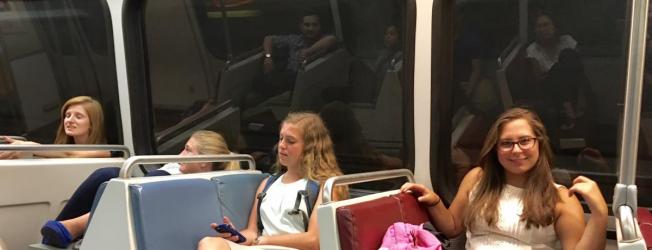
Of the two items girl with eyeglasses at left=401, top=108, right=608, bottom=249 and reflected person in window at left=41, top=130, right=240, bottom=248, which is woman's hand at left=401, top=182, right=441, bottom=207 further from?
reflected person in window at left=41, top=130, right=240, bottom=248

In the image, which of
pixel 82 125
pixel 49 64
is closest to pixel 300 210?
pixel 82 125

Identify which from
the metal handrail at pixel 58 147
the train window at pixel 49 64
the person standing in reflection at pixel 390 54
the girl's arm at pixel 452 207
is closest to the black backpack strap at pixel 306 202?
the girl's arm at pixel 452 207

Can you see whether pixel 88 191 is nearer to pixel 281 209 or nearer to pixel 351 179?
pixel 281 209

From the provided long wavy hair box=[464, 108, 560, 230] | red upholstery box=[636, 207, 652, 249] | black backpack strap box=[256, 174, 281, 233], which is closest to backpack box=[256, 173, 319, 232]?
black backpack strap box=[256, 174, 281, 233]

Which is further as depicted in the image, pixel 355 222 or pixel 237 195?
pixel 237 195

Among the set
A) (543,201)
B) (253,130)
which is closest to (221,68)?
(253,130)

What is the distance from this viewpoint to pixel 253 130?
4.37 m

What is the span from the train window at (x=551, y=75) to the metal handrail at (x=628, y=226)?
1.17 meters

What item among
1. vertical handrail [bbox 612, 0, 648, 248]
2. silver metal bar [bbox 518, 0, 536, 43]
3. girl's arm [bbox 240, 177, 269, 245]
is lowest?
girl's arm [bbox 240, 177, 269, 245]

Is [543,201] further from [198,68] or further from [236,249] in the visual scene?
[198,68]

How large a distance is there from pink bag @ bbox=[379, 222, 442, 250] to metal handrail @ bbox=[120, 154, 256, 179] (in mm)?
1107

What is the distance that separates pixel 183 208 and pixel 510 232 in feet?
4.62

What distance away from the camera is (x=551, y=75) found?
128 inches

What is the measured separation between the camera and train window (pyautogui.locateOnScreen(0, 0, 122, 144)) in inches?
193
